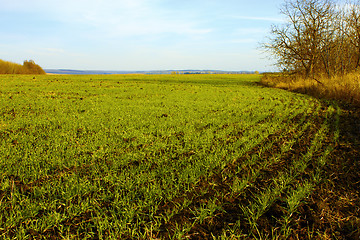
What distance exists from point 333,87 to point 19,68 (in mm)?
44886

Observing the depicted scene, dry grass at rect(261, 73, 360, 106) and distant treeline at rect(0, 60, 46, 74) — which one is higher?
distant treeline at rect(0, 60, 46, 74)

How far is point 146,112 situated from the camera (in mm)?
7980

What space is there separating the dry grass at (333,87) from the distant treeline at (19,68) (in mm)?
41095

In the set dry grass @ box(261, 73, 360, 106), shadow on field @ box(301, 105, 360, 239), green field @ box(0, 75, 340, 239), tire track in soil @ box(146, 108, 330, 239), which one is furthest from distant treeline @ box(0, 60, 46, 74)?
shadow on field @ box(301, 105, 360, 239)

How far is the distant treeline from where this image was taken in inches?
1341

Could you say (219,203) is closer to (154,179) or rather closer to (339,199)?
(154,179)

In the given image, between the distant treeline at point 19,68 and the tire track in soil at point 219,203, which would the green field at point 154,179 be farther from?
the distant treeline at point 19,68

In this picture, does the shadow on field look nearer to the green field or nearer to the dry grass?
the green field

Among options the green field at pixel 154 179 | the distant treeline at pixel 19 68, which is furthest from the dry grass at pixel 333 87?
the distant treeline at pixel 19 68

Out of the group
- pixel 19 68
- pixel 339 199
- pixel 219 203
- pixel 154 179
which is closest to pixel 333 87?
pixel 339 199

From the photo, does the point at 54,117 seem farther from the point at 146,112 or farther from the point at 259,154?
the point at 259,154

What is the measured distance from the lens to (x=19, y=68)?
36.5 metres

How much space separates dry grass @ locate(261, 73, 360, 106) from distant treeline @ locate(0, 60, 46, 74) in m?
41.1

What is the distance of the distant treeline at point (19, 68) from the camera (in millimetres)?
34053
